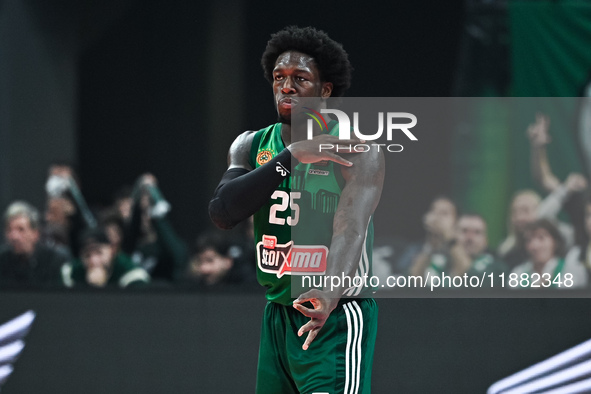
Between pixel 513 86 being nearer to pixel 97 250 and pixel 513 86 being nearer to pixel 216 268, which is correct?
pixel 216 268

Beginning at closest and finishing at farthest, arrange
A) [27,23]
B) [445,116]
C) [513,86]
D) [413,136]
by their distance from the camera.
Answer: [413,136], [445,116], [513,86], [27,23]

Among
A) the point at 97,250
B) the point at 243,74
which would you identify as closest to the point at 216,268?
the point at 97,250

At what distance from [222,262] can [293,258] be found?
112 inches

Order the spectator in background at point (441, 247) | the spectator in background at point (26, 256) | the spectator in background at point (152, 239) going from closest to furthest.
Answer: the spectator in background at point (441, 247) → the spectator in background at point (26, 256) → the spectator in background at point (152, 239)

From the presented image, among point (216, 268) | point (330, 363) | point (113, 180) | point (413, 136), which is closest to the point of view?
point (330, 363)

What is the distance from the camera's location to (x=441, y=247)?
4.91m

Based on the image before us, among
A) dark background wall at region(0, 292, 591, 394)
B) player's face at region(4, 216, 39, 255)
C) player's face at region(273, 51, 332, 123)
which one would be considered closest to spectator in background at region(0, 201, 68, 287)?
player's face at region(4, 216, 39, 255)

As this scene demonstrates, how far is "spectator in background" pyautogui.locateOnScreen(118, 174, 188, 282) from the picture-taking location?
6.81m

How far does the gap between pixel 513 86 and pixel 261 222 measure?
5112mm

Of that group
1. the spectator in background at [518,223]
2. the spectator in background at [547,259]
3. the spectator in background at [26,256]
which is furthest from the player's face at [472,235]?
the spectator in background at [26,256]

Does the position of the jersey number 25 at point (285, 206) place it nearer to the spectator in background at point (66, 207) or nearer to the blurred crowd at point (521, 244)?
the blurred crowd at point (521, 244)

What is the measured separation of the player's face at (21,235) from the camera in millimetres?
6145

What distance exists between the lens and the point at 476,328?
17.4ft

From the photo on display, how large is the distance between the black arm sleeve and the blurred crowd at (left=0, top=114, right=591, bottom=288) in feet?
5.85
